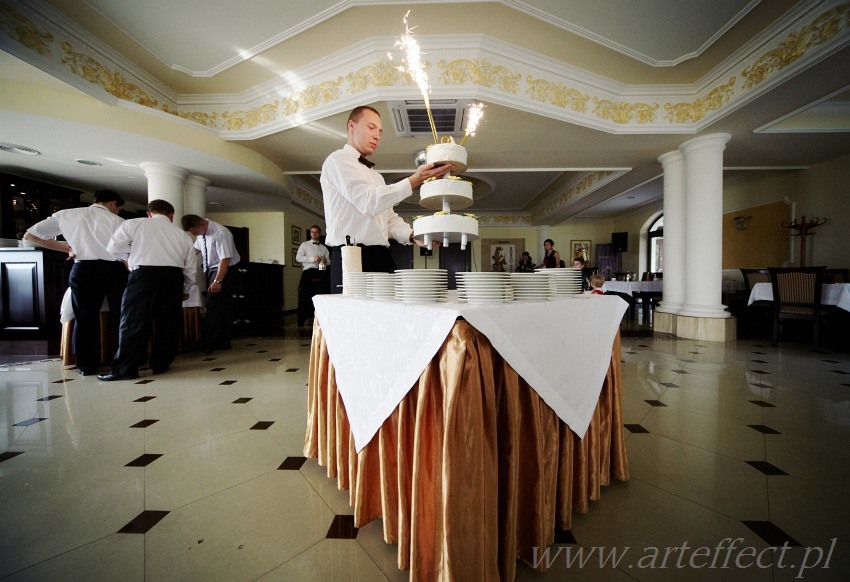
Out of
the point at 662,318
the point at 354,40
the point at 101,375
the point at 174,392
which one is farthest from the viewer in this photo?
the point at 662,318

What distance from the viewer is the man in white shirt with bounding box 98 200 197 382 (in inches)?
125

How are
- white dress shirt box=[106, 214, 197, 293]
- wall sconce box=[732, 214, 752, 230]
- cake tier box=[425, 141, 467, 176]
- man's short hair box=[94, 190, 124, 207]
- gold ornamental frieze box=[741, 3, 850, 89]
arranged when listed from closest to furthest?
cake tier box=[425, 141, 467, 176], gold ornamental frieze box=[741, 3, 850, 89], white dress shirt box=[106, 214, 197, 293], man's short hair box=[94, 190, 124, 207], wall sconce box=[732, 214, 752, 230]

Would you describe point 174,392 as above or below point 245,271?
below

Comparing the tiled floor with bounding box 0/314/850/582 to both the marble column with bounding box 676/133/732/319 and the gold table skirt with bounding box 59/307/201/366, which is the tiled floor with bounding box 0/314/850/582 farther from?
the marble column with bounding box 676/133/732/319

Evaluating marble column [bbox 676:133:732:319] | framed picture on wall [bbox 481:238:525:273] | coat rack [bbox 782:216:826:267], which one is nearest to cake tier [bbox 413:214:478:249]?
marble column [bbox 676:133:732:319]

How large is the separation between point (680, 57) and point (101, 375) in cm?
700

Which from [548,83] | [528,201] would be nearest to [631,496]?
[548,83]

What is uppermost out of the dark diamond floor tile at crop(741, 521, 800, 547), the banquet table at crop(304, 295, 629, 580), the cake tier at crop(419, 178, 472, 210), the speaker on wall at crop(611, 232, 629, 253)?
the speaker on wall at crop(611, 232, 629, 253)

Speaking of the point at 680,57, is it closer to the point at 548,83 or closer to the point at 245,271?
the point at 548,83

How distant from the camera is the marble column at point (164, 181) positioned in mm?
5020

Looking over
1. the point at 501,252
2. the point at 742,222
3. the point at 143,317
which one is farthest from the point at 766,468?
the point at 501,252

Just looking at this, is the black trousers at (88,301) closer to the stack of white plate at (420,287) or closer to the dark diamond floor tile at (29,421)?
the dark diamond floor tile at (29,421)

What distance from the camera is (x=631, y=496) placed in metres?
1.37

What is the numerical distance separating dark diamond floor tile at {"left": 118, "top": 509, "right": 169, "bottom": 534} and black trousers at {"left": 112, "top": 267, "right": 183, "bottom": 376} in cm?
258
